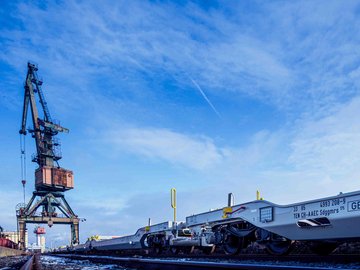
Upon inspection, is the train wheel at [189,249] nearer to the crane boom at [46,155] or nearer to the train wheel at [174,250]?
the train wheel at [174,250]

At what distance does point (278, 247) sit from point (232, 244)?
6.13ft

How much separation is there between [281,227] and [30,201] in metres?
53.3

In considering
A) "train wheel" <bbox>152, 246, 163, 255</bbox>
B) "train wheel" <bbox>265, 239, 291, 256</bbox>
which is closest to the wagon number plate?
"train wheel" <bbox>265, 239, 291, 256</bbox>

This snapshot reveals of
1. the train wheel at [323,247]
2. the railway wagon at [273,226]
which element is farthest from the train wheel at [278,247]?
the train wheel at [323,247]

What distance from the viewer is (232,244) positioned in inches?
435

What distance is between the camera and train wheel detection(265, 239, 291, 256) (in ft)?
29.9

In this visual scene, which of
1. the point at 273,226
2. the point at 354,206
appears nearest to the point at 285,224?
the point at 273,226

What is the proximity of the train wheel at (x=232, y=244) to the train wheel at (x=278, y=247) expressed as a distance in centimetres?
114

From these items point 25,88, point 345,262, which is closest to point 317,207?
point 345,262

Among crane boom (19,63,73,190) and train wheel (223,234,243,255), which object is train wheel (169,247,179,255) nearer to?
train wheel (223,234,243,255)

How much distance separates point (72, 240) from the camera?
57.3m

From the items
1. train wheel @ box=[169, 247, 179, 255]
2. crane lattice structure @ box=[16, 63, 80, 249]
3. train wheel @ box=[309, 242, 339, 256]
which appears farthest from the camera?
crane lattice structure @ box=[16, 63, 80, 249]

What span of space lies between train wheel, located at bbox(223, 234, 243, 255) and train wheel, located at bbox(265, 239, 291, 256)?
1144 millimetres

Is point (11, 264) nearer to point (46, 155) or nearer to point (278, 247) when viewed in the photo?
point (278, 247)
